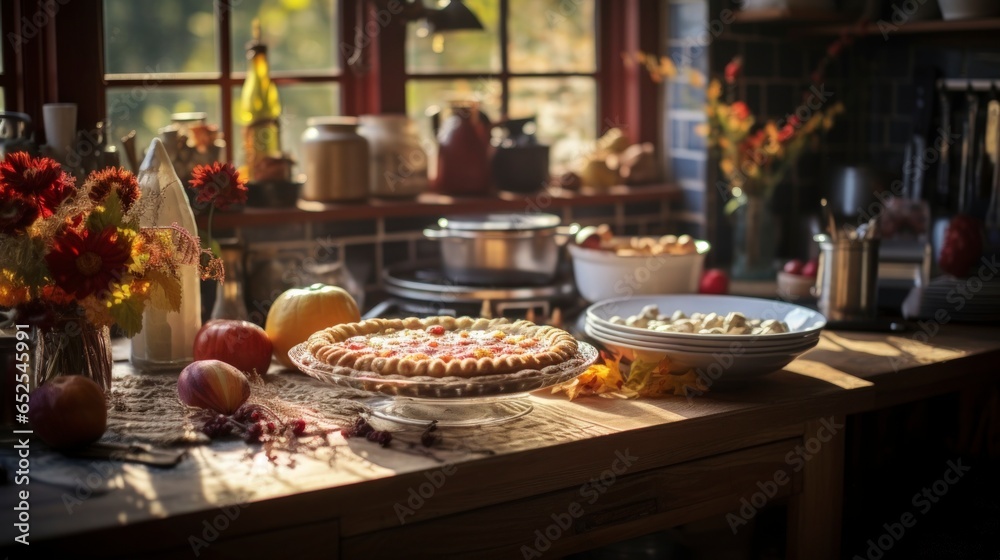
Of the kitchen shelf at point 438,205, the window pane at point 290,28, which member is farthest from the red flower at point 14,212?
the window pane at point 290,28

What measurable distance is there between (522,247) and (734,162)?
808mm

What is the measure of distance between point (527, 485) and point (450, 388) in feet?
0.57

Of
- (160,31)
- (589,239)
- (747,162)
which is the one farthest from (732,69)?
(160,31)

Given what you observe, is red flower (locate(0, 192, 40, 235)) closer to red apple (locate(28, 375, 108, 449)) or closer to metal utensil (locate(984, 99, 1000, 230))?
red apple (locate(28, 375, 108, 449))

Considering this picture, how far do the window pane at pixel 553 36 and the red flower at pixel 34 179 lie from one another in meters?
1.64

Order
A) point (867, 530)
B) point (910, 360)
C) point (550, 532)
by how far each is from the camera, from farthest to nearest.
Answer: point (867, 530)
point (910, 360)
point (550, 532)

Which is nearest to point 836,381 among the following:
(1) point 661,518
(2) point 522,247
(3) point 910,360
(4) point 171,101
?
(3) point 910,360

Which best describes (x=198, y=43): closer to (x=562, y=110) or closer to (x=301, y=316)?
(x=562, y=110)

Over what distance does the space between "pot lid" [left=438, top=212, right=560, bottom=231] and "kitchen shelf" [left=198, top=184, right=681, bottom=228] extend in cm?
19

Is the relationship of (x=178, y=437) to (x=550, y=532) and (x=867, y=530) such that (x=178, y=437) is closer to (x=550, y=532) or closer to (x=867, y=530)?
(x=550, y=532)

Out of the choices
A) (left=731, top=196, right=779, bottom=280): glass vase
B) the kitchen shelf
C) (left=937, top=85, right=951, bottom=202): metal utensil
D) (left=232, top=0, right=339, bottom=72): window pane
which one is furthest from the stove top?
(left=232, top=0, right=339, bottom=72): window pane

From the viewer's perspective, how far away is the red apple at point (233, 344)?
1900 mm

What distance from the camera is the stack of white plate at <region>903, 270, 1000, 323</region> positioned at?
96.1 inches

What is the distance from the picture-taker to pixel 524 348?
175 cm
